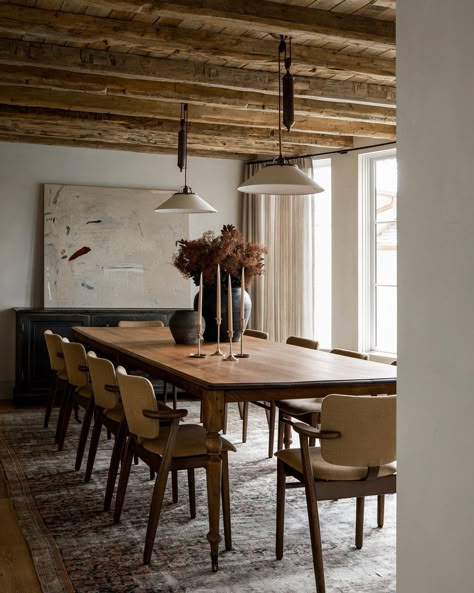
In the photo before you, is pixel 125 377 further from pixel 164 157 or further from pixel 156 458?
pixel 164 157

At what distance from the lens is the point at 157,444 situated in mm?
3334

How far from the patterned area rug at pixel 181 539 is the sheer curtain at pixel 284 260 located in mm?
3154

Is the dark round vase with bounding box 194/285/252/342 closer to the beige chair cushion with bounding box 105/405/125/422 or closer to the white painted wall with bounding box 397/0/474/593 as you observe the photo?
the beige chair cushion with bounding box 105/405/125/422

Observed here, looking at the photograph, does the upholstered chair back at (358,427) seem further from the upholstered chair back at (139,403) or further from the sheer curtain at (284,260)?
the sheer curtain at (284,260)

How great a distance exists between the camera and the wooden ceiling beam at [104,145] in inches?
288

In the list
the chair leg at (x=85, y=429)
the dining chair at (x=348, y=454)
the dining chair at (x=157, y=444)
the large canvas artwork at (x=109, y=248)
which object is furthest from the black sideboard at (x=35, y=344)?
the dining chair at (x=348, y=454)

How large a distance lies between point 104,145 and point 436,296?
7009 millimetres

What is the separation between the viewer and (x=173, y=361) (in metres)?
3.83

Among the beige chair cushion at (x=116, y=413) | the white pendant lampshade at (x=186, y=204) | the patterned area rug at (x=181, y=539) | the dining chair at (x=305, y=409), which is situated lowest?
the patterned area rug at (x=181, y=539)

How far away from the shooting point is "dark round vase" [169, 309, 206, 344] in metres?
4.77

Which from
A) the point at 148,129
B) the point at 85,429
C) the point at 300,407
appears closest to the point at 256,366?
the point at 300,407

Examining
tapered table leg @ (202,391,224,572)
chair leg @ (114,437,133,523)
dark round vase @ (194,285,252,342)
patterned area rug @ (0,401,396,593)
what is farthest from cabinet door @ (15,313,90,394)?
tapered table leg @ (202,391,224,572)

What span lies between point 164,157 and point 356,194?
2.28 meters

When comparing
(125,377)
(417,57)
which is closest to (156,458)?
(125,377)
